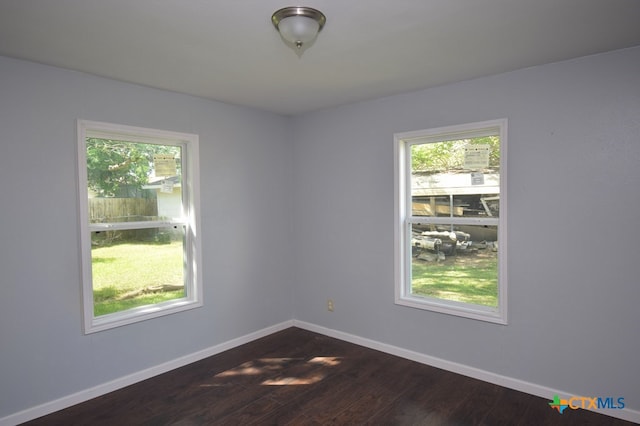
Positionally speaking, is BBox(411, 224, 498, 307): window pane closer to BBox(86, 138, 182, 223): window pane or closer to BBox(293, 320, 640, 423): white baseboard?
BBox(293, 320, 640, 423): white baseboard

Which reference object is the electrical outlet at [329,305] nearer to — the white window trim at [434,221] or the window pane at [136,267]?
the white window trim at [434,221]

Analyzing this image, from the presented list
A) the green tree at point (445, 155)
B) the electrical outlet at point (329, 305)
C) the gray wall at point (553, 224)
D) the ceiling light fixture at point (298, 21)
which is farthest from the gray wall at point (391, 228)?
the ceiling light fixture at point (298, 21)

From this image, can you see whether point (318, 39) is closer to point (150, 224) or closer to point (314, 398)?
point (150, 224)

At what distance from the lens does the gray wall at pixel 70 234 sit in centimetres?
256

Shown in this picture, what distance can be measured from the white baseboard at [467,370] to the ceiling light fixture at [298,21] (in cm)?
284

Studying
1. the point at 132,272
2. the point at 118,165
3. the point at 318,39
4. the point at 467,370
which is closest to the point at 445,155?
the point at 318,39

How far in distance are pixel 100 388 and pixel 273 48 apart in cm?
281

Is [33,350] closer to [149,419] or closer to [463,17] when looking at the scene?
[149,419]

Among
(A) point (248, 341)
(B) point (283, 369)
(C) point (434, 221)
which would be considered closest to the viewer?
(B) point (283, 369)

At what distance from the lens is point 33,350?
2.64 meters

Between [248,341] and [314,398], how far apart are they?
52.3 inches

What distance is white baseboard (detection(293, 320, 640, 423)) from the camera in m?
2.57

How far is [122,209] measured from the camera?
319cm

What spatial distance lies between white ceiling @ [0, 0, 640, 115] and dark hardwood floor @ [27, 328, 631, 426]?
2451 mm
